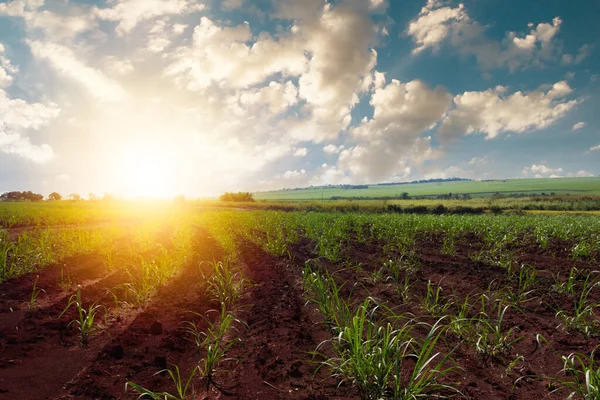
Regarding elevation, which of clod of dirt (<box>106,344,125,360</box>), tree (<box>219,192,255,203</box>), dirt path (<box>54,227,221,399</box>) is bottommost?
dirt path (<box>54,227,221,399</box>)

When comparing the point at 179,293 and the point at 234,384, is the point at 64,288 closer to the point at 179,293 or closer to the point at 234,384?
the point at 179,293

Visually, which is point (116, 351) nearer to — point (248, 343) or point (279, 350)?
point (248, 343)

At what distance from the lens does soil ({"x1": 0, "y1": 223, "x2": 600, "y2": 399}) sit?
11.1 ft

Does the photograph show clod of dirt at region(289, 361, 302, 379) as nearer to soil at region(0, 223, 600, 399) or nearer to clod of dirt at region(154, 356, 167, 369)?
soil at region(0, 223, 600, 399)

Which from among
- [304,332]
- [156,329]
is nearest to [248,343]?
[304,332]

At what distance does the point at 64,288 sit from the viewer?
6.93 m

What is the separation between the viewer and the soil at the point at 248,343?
3.40m

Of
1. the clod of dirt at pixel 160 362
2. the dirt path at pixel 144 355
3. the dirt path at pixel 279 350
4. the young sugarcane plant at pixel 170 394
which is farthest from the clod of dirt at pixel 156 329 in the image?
the young sugarcane plant at pixel 170 394

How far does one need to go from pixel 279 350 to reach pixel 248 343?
1.84ft

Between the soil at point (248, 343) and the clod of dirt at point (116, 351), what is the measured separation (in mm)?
13

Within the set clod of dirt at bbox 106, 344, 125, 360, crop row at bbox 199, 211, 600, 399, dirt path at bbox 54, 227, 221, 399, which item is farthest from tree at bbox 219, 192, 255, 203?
→ clod of dirt at bbox 106, 344, 125, 360

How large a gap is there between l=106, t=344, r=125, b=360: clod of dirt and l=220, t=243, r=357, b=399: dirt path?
1447 millimetres

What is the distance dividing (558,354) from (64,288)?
893cm

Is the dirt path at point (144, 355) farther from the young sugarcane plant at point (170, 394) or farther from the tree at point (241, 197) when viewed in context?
the tree at point (241, 197)
